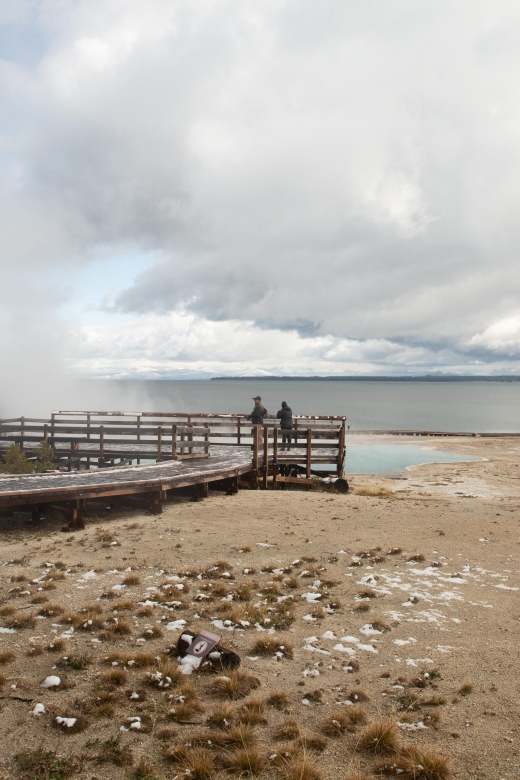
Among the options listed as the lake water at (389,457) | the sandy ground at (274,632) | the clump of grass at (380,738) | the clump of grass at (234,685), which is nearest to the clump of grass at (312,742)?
the sandy ground at (274,632)

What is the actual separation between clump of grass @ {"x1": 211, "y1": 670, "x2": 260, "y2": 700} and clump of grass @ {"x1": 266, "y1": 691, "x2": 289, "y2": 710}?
0.26 m

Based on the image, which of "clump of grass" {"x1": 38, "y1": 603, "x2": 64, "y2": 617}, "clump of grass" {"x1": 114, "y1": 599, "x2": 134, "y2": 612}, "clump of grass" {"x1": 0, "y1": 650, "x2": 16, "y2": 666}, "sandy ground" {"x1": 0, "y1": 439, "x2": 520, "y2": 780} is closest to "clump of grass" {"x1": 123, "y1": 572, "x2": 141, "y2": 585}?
"sandy ground" {"x1": 0, "y1": 439, "x2": 520, "y2": 780}

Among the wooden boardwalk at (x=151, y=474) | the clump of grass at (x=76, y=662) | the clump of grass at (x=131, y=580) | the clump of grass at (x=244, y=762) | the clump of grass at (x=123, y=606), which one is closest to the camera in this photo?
the clump of grass at (x=244, y=762)

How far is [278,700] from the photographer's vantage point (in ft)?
17.5

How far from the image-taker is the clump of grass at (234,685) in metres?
5.44

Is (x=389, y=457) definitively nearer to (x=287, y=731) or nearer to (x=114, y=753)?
(x=287, y=731)

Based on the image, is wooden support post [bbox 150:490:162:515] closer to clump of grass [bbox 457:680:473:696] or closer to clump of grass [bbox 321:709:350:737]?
clump of grass [bbox 321:709:350:737]

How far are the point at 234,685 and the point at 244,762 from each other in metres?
1.14

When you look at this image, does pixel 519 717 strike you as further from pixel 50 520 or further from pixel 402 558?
pixel 50 520

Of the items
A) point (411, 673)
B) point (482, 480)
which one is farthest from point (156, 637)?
point (482, 480)

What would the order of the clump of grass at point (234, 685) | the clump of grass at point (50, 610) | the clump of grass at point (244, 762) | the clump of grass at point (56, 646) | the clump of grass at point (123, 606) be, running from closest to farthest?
1. the clump of grass at point (244, 762)
2. the clump of grass at point (234, 685)
3. the clump of grass at point (56, 646)
4. the clump of grass at point (50, 610)
5. the clump of grass at point (123, 606)

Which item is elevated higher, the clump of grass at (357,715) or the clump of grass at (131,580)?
A: the clump of grass at (131,580)

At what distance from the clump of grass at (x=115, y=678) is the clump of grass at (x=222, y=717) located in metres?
1.06

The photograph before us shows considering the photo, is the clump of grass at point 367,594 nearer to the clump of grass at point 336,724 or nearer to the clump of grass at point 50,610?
the clump of grass at point 336,724
